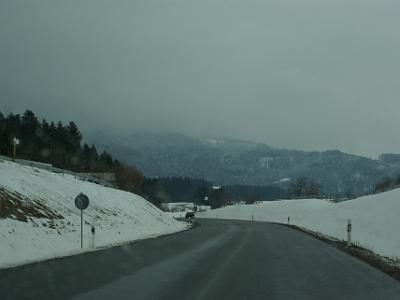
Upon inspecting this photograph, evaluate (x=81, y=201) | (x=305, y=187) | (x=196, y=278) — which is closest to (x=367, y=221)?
(x=81, y=201)

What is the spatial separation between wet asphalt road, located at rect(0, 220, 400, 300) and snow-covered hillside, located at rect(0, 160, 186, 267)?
2.66m

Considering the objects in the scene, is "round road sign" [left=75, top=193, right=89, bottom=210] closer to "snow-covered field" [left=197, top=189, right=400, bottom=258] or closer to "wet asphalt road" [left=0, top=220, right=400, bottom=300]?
"wet asphalt road" [left=0, top=220, right=400, bottom=300]

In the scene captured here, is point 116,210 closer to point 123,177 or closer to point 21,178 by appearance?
point 21,178

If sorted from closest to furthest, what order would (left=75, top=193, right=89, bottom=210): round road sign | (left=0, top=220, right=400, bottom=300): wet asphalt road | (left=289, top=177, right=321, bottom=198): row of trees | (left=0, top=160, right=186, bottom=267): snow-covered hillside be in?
(left=0, top=220, right=400, bottom=300): wet asphalt road
(left=0, top=160, right=186, bottom=267): snow-covered hillside
(left=75, top=193, right=89, bottom=210): round road sign
(left=289, top=177, right=321, bottom=198): row of trees

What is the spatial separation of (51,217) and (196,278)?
16658mm

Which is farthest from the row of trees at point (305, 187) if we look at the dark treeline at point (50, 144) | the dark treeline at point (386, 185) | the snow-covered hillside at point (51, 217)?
the snow-covered hillside at point (51, 217)

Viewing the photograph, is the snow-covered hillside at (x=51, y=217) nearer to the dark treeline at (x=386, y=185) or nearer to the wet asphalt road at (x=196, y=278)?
the wet asphalt road at (x=196, y=278)

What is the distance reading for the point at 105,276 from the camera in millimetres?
14680

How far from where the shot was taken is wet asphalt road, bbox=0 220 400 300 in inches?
464

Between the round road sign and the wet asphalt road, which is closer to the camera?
the wet asphalt road

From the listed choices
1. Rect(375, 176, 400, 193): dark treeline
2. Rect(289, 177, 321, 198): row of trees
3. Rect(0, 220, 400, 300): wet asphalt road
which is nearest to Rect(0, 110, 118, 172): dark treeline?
Rect(375, 176, 400, 193): dark treeline

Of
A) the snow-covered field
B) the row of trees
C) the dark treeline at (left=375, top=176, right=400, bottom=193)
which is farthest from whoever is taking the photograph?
the row of trees

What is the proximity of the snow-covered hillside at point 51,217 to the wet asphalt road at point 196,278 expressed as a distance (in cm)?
266

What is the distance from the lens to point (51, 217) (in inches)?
1160
